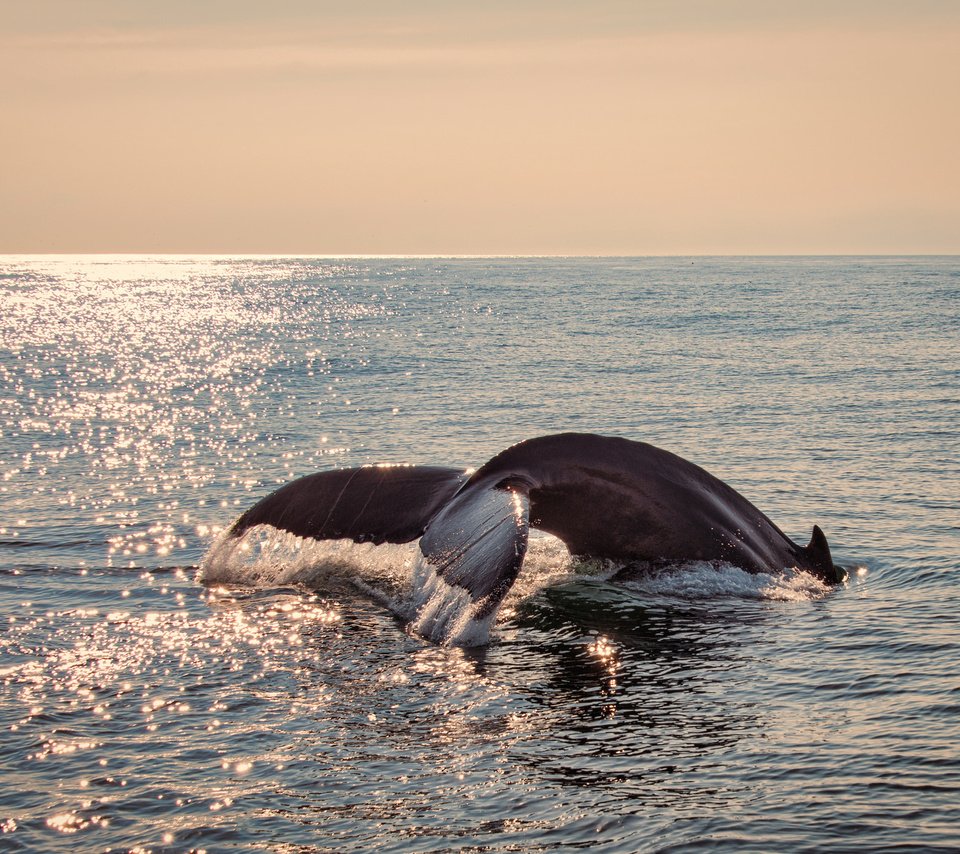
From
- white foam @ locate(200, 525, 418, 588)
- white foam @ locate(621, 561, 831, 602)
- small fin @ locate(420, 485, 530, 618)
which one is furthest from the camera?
white foam @ locate(200, 525, 418, 588)

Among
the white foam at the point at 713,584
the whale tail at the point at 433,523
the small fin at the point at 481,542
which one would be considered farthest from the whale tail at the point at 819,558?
the small fin at the point at 481,542

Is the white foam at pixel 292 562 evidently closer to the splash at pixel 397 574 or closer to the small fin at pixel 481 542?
the splash at pixel 397 574

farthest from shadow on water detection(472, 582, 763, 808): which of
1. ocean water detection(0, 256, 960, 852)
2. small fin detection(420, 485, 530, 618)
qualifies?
small fin detection(420, 485, 530, 618)

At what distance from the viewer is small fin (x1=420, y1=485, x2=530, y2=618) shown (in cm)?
585

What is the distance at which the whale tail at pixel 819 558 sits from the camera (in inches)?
347

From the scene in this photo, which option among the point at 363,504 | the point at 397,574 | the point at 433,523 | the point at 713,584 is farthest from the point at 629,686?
the point at 397,574

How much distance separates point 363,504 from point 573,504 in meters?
1.43

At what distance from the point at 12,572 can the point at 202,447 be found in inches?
372

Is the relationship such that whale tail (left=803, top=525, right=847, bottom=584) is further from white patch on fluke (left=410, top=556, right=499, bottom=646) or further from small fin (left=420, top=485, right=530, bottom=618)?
white patch on fluke (left=410, top=556, right=499, bottom=646)

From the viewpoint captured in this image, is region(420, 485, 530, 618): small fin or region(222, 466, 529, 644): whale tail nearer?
region(420, 485, 530, 618): small fin

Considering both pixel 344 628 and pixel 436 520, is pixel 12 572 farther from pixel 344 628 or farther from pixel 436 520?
pixel 436 520

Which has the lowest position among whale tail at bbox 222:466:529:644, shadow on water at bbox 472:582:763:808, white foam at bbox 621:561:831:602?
shadow on water at bbox 472:582:763:808

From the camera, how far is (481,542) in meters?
6.29

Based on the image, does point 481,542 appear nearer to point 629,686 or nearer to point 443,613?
point 443,613
